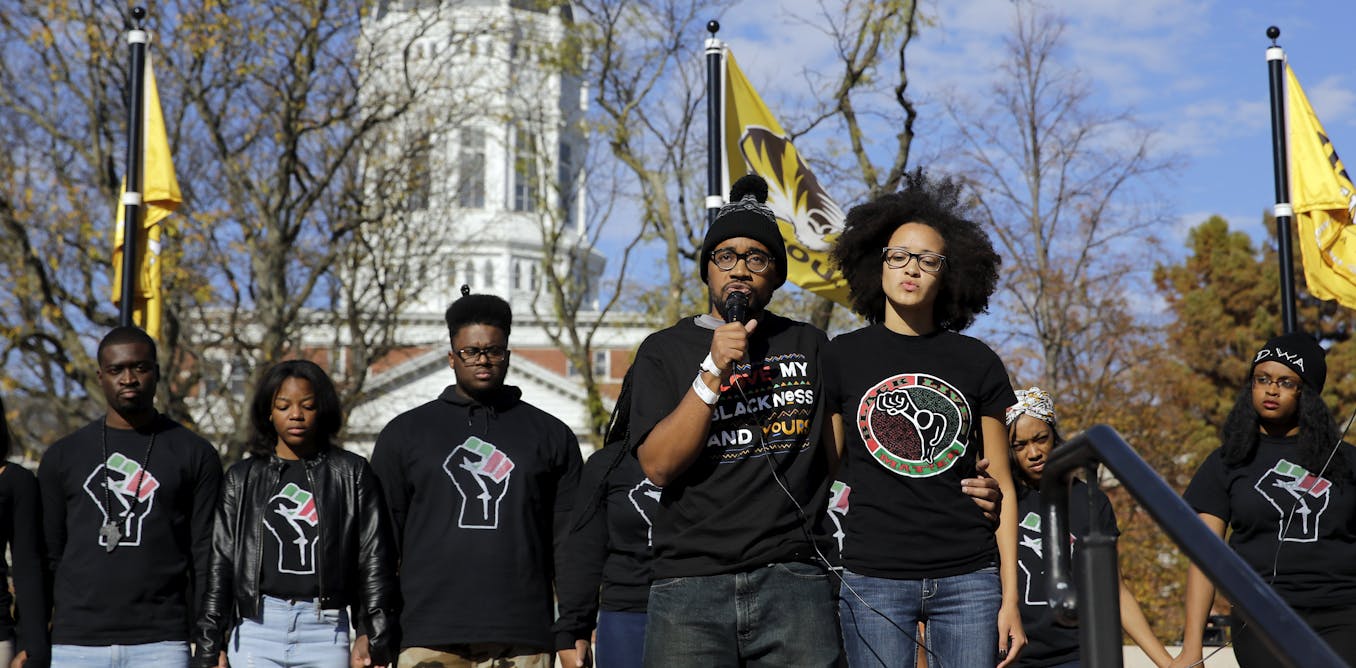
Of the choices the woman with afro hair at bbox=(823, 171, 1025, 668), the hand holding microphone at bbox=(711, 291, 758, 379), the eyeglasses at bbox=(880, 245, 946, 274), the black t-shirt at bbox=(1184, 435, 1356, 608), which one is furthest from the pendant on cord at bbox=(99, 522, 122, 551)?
the black t-shirt at bbox=(1184, 435, 1356, 608)

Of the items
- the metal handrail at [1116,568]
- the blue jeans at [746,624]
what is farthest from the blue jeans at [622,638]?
the metal handrail at [1116,568]

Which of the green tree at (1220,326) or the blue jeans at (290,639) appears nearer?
the blue jeans at (290,639)

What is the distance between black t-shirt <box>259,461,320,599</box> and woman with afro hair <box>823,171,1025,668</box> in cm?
251

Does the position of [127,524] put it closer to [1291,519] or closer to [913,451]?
[913,451]

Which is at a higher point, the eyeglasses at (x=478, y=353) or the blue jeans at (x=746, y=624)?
the eyeglasses at (x=478, y=353)

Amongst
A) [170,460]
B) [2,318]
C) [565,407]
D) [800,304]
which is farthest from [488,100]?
[565,407]

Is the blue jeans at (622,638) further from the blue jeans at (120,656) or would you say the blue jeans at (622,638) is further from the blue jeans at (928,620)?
the blue jeans at (928,620)

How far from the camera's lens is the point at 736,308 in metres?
4.02

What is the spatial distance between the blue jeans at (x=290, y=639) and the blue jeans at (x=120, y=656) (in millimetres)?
349

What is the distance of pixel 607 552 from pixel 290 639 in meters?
1.65

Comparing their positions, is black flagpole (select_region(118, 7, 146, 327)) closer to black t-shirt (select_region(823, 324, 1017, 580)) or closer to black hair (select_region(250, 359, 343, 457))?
black hair (select_region(250, 359, 343, 457))

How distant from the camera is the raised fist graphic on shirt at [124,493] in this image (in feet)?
20.5

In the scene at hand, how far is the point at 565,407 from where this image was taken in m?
68.8

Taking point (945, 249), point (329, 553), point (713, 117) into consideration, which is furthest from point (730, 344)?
point (713, 117)
